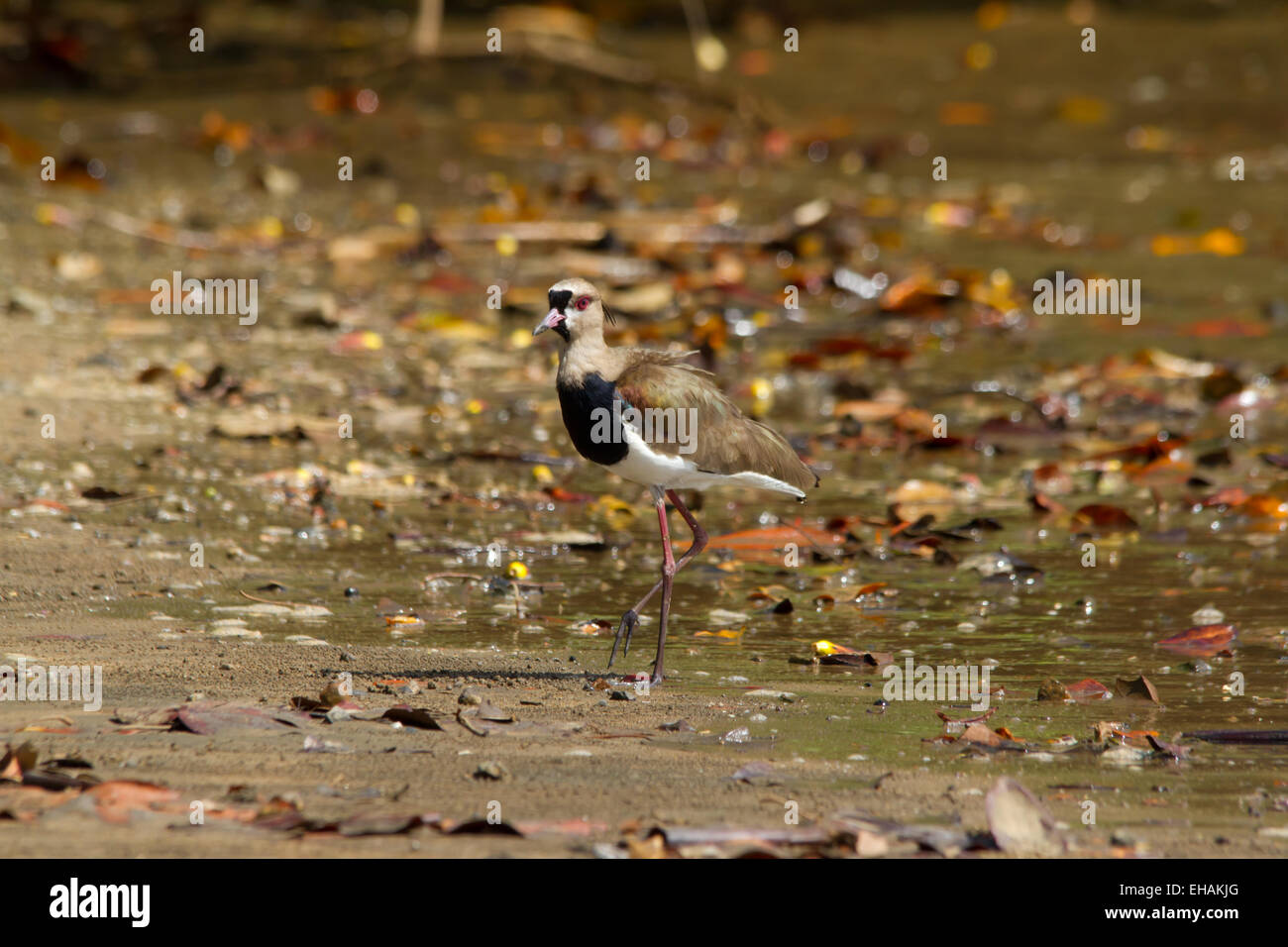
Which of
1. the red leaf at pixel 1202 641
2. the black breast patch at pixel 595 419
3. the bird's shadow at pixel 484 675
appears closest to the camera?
the bird's shadow at pixel 484 675

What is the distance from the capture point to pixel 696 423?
4.88 meters

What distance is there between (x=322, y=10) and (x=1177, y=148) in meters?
7.98

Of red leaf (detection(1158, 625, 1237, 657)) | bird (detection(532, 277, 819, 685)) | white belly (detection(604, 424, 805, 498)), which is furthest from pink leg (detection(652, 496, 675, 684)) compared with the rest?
red leaf (detection(1158, 625, 1237, 657))

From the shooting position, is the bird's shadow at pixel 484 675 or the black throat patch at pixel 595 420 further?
the black throat patch at pixel 595 420

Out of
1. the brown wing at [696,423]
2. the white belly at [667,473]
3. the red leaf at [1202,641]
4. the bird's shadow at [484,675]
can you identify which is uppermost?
the brown wing at [696,423]

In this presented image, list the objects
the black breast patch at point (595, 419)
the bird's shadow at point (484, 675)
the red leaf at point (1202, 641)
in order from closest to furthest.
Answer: the bird's shadow at point (484, 675) → the black breast patch at point (595, 419) → the red leaf at point (1202, 641)

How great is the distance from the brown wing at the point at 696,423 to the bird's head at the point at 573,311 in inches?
6.7

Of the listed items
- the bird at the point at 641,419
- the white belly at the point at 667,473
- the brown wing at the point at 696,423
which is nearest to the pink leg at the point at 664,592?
the bird at the point at 641,419

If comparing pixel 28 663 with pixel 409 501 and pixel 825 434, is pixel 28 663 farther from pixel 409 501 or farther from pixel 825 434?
pixel 825 434

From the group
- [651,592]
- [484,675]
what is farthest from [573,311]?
[484,675]

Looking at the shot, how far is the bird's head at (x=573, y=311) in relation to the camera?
479 cm

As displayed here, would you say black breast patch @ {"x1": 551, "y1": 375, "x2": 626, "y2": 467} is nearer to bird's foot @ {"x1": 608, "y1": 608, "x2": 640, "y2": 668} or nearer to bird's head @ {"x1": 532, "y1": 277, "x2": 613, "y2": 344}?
bird's head @ {"x1": 532, "y1": 277, "x2": 613, "y2": 344}

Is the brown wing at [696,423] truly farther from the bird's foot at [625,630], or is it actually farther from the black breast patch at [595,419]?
the bird's foot at [625,630]

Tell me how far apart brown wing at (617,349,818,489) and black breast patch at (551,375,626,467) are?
65 mm
